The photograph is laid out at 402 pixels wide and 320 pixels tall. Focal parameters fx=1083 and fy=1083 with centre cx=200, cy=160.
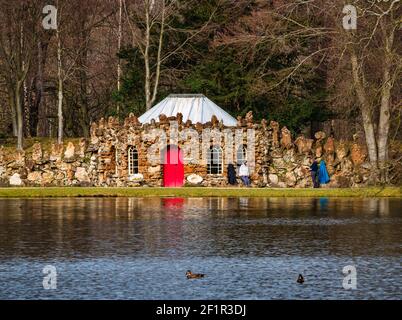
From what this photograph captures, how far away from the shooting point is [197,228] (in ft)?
116

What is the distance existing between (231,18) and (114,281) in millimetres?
47972

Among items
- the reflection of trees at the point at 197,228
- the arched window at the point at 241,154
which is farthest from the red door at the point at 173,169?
the reflection of trees at the point at 197,228

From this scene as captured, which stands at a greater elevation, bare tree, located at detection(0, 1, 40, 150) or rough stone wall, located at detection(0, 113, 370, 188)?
bare tree, located at detection(0, 1, 40, 150)

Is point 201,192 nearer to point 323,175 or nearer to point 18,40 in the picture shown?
point 323,175

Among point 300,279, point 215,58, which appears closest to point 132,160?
point 215,58

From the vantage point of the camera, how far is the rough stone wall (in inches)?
2443

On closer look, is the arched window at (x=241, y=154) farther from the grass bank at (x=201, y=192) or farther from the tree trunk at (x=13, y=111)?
the tree trunk at (x=13, y=111)

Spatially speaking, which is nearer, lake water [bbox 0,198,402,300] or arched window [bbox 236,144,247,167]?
lake water [bbox 0,198,402,300]

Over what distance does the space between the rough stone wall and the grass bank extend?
5.00 m

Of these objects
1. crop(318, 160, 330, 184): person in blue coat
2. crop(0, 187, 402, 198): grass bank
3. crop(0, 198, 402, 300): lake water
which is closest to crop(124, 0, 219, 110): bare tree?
crop(0, 187, 402, 198): grass bank

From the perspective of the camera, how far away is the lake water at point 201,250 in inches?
870

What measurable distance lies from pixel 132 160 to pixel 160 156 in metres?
2.03

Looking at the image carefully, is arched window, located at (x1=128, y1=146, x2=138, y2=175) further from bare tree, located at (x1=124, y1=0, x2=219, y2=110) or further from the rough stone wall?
bare tree, located at (x1=124, y1=0, x2=219, y2=110)
